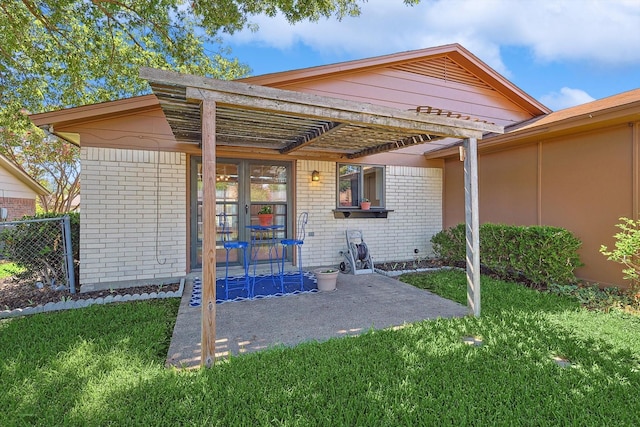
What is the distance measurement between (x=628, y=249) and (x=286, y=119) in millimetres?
4746

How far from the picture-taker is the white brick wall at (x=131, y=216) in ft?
16.6

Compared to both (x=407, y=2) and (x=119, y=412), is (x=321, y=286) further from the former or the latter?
(x=407, y=2)

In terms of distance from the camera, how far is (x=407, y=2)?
5.69 meters

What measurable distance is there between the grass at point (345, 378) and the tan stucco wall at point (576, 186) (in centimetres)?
183

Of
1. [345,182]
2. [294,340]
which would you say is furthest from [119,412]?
[345,182]

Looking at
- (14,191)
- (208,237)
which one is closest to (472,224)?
(208,237)

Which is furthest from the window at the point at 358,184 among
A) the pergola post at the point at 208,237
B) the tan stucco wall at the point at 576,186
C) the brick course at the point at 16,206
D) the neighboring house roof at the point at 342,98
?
the brick course at the point at 16,206

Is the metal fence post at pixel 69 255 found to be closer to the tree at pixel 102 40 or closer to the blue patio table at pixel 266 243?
the blue patio table at pixel 266 243

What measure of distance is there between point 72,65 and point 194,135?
416cm

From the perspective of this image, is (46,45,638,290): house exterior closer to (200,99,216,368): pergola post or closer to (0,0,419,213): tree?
(200,99,216,368): pergola post

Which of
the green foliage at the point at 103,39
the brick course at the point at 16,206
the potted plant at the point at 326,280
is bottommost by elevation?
Result: the potted plant at the point at 326,280

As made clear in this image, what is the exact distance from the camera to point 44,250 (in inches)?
196

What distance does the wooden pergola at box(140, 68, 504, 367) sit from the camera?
104 inches

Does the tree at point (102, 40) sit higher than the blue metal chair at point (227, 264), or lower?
higher
